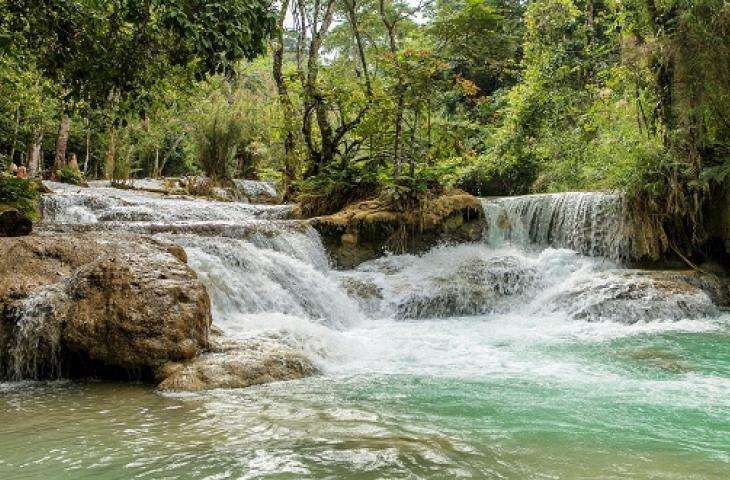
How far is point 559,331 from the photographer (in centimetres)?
874

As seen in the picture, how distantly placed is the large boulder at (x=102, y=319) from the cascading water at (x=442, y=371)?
0.46m

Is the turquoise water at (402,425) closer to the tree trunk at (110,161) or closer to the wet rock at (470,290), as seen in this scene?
the wet rock at (470,290)

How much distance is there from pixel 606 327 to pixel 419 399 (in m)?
5.19

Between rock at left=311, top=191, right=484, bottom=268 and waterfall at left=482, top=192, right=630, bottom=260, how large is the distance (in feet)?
1.85

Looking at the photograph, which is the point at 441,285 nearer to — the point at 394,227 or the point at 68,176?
the point at 394,227

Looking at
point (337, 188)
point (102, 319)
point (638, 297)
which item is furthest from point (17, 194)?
point (638, 297)

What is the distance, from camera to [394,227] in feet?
39.8

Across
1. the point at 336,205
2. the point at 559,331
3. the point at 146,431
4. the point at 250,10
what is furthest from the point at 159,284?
the point at 336,205

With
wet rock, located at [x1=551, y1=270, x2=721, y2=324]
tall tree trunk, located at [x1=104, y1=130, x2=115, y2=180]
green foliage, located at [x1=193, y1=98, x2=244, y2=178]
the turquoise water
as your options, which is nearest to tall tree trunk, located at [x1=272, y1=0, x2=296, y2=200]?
green foliage, located at [x1=193, y1=98, x2=244, y2=178]

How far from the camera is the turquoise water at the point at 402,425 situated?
321 centimetres

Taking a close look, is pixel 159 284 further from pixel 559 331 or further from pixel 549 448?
pixel 559 331

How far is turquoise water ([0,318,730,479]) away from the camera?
321cm

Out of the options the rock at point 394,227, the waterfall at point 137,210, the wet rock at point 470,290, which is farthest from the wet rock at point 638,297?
the waterfall at point 137,210

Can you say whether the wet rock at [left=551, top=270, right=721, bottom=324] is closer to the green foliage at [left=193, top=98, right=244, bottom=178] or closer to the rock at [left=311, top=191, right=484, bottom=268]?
the rock at [left=311, top=191, right=484, bottom=268]
